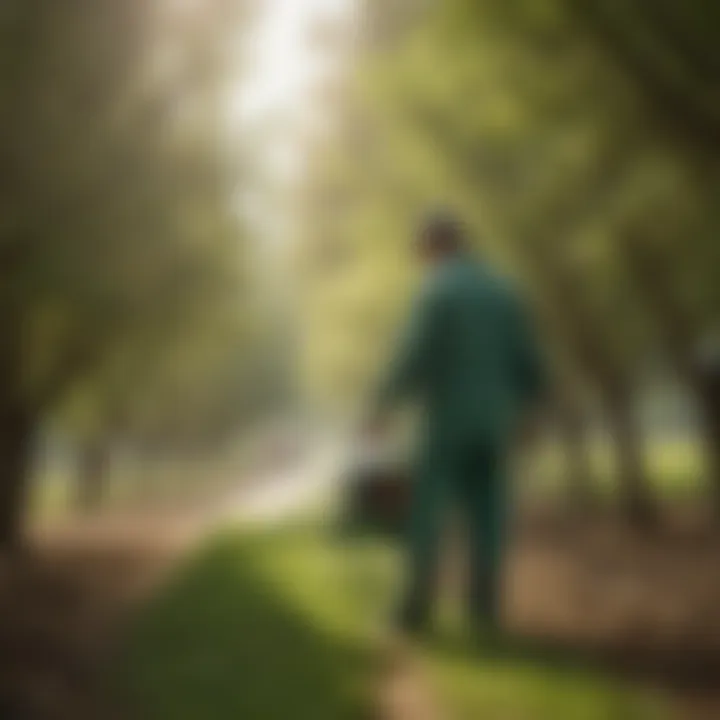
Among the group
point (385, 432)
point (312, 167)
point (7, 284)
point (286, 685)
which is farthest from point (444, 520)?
point (7, 284)

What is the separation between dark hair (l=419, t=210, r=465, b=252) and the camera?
1.17m

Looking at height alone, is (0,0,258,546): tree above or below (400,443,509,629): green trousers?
above

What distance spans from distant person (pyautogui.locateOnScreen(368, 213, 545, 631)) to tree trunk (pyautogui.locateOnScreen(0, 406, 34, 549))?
34 cm

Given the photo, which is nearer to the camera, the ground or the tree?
the ground

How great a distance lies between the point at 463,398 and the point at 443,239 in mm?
155

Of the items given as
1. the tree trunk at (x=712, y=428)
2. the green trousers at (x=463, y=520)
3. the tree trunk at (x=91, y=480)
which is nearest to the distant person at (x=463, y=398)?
the green trousers at (x=463, y=520)

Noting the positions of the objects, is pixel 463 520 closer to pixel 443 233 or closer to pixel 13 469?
pixel 443 233

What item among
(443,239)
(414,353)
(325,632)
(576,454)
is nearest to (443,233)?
(443,239)

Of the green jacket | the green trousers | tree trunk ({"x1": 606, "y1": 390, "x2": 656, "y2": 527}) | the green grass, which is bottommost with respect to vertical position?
the green grass

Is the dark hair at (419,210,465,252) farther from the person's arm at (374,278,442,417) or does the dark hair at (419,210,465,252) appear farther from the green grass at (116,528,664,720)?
the green grass at (116,528,664,720)

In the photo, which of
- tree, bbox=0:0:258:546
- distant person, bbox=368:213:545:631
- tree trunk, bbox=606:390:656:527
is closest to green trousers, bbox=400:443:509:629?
distant person, bbox=368:213:545:631

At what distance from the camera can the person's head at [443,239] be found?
1.17 metres

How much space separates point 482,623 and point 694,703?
20 cm

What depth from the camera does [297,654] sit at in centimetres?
111
